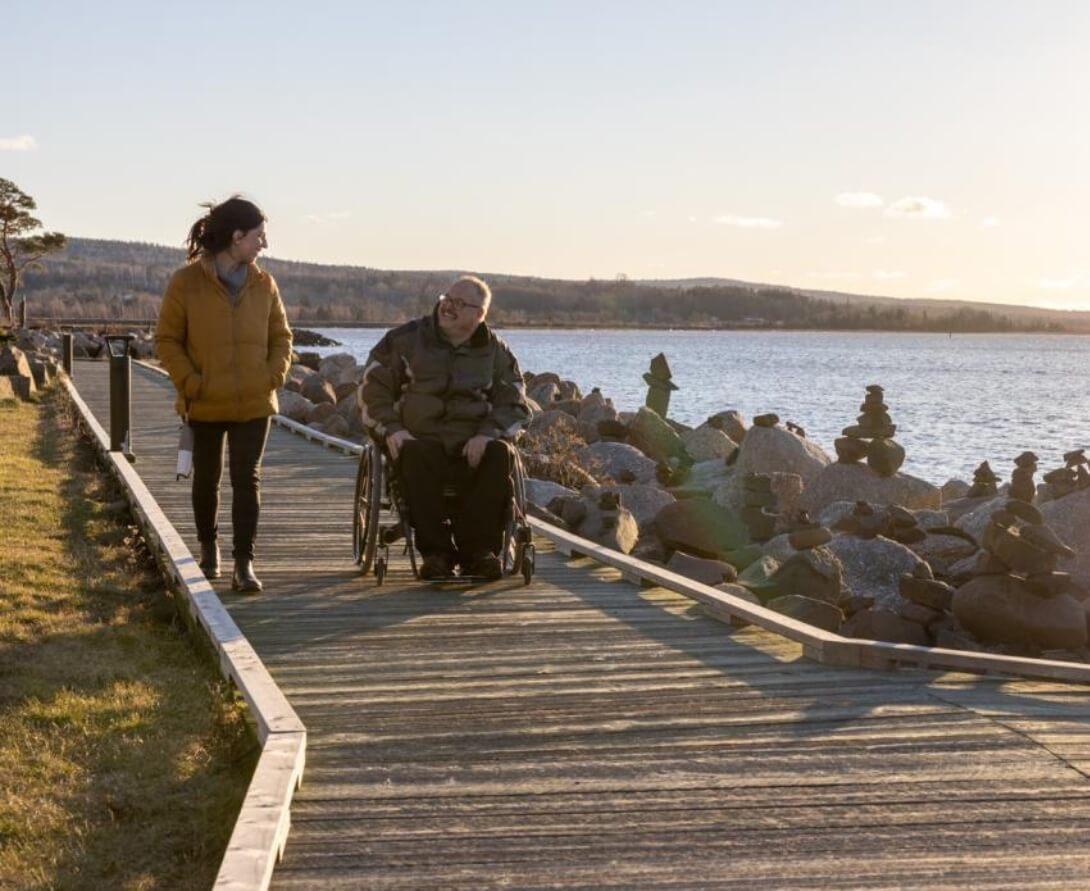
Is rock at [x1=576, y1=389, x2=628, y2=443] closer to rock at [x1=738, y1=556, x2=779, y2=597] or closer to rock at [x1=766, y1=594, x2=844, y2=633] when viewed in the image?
rock at [x1=738, y1=556, x2=779, y2=597]

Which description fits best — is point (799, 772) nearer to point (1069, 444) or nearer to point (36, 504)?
point (36, 504)

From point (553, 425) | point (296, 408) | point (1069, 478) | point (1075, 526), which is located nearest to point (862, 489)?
point (1069, 478)

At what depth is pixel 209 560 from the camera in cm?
758

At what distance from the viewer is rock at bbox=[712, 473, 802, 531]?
14.7 metres

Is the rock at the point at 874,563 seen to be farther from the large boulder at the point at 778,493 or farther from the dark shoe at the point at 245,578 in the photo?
the dark shoe at the point at 245,578

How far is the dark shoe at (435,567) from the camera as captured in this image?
7363 mm

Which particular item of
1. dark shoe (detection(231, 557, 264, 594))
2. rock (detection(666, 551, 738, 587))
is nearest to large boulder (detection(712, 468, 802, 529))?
rock (detection(666, 551, 738, 587))

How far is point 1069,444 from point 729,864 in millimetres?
33371

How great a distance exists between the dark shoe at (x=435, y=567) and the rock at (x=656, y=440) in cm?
1293

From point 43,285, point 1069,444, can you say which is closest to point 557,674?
point 1069,444

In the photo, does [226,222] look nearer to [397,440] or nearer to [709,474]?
[397,440]

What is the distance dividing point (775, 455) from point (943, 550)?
16.6ft

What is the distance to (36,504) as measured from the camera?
11164mm

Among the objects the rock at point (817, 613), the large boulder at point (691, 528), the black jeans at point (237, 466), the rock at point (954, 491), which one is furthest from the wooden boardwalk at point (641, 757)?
the rock at point (954, 491)
